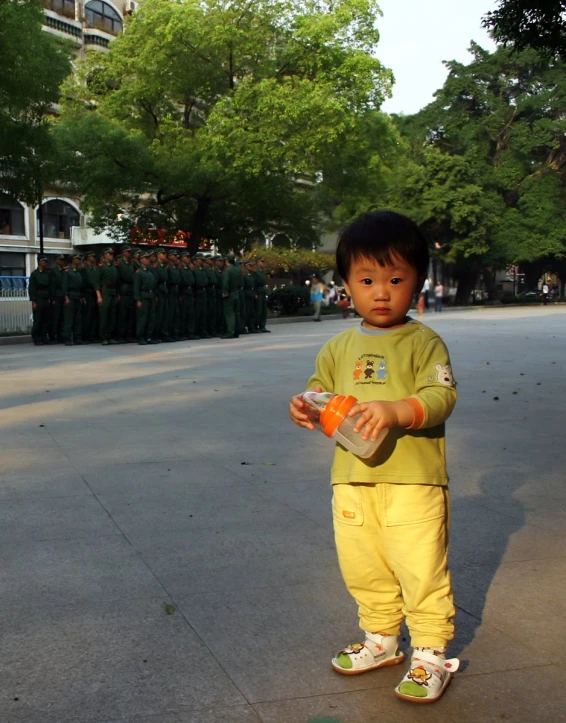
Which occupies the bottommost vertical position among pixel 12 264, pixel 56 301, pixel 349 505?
pixel 349 505

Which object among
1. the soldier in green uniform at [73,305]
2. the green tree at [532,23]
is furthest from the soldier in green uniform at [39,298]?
the green tree at [532,23]

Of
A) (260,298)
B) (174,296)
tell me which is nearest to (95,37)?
(260,298)

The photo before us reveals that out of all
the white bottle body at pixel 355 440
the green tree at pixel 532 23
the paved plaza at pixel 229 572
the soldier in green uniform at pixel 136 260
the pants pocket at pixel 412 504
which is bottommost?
the paved plaza at pixel 229 572

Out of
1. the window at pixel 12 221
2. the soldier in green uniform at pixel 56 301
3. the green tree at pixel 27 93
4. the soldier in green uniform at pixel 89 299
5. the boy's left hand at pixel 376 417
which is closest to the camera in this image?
the boy's left hand at pixel 376 417

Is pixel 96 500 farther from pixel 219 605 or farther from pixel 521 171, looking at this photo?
pixel 521 171

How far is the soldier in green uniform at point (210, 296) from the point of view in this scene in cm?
2181

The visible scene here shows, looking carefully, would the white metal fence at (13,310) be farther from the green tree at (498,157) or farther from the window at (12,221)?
the green tree at (498,157)

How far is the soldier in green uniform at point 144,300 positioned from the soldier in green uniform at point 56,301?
5.56ft

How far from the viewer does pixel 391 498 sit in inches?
110

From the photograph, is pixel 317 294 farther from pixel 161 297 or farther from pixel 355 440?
pixel 355 440

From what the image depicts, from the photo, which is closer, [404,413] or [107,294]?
[404,413]

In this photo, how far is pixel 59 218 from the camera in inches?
2085

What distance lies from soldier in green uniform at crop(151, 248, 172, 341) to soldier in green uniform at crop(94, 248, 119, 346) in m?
Result: 0.91

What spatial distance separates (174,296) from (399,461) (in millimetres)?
18157
